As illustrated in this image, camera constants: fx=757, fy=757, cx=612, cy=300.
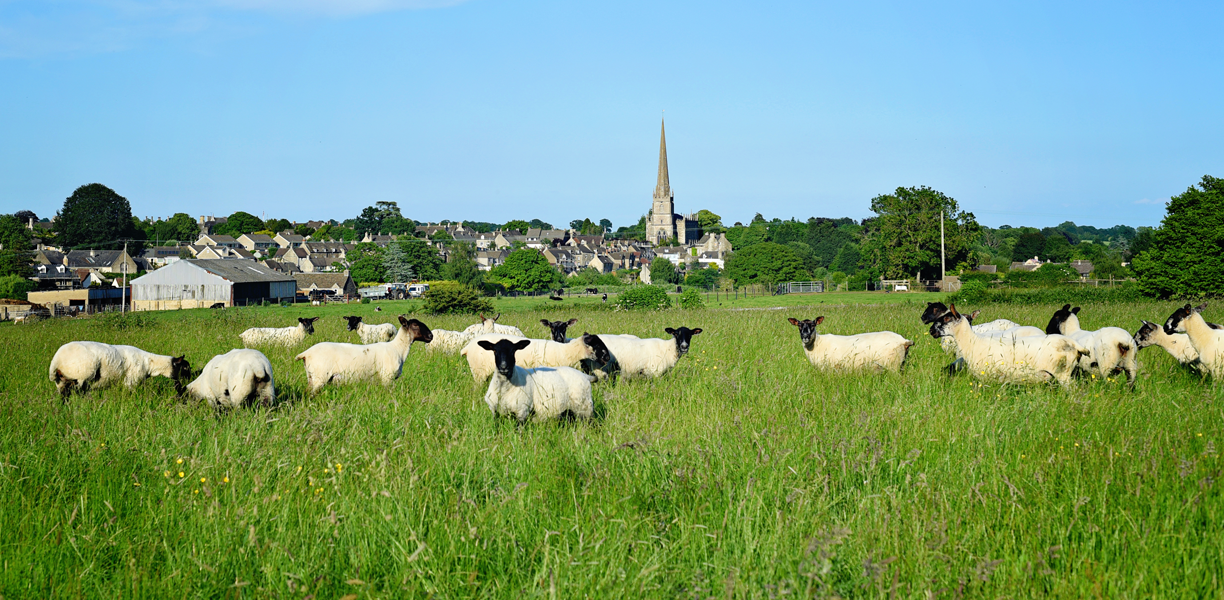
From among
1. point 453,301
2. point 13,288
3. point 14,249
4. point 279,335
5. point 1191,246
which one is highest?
point 14,249

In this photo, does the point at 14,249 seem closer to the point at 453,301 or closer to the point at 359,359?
the point at 453,301

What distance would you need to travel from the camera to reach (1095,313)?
2078 cm

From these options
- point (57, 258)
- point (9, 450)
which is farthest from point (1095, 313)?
point (57, 258)

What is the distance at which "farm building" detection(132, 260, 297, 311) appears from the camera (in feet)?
211

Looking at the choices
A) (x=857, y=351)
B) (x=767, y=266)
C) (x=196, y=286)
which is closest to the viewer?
(x=857, y=351)

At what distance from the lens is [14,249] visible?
277 ft

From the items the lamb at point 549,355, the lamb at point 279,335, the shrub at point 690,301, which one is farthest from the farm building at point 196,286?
the lamb at point 549,355

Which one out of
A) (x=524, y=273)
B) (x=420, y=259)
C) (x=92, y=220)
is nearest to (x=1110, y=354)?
(x=524, y=273)

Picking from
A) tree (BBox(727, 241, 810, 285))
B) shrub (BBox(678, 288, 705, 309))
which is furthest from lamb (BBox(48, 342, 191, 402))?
tree (BBox(727, 241, 810, 285))

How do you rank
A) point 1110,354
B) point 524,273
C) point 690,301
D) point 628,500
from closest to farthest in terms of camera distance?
point 628,500, point 1110,354, point 690,301, point 524,273

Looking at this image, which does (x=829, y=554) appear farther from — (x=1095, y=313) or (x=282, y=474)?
(x=1095, y=313)

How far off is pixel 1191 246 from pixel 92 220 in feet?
414

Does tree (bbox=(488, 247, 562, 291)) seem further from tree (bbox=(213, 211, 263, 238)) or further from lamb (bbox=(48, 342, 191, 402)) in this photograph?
tree (bbox=(213, 211, 263, 238))

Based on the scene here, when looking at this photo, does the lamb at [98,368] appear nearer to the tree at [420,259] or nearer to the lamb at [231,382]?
the lamb at [231,382]
